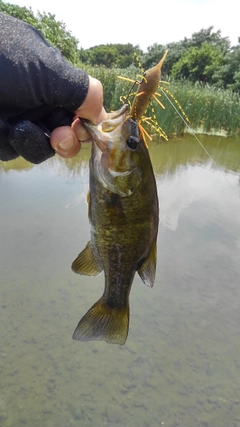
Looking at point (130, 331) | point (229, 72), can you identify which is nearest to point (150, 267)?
point (130, 331)

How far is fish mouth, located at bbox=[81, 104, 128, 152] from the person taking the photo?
1.46 m

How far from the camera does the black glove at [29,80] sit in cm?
131

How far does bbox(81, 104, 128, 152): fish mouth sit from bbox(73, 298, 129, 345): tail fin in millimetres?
800

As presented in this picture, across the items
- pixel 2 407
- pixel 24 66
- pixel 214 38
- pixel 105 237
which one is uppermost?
pixel 214 38

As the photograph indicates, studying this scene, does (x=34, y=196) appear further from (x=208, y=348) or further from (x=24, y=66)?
(x=24, y=66)

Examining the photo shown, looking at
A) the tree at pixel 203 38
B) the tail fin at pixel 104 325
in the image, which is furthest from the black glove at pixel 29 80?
the tree at pixel 203 38

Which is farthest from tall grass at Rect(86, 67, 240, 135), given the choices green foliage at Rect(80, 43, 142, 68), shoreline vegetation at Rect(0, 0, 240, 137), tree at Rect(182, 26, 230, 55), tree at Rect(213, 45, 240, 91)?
green foliage at Rect(80, 43, 142, 68)

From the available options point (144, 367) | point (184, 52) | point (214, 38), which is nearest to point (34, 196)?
point (144, 367)

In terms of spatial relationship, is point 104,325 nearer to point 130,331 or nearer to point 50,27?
point 130,331

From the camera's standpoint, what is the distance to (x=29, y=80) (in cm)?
133

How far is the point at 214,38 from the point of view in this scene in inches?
1667

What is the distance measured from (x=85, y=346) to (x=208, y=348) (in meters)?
1.21

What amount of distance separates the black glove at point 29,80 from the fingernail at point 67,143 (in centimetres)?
12

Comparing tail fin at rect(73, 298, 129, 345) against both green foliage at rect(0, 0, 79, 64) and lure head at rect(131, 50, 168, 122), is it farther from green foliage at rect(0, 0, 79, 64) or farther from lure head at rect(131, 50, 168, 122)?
green foliage at rect(0, 0, 79, 64)
